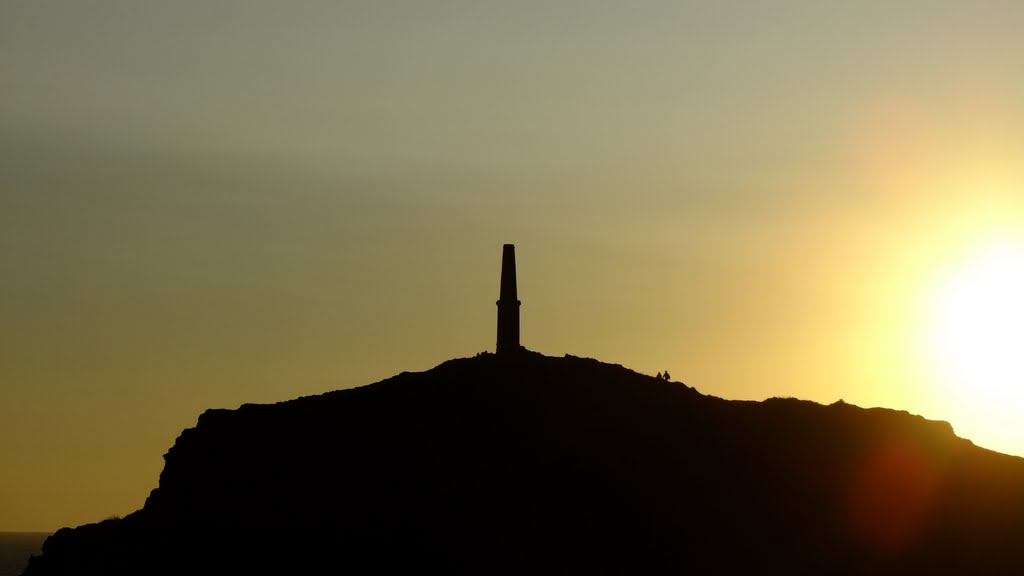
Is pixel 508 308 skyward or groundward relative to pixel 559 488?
skyward

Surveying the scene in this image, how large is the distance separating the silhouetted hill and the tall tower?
2.03ft

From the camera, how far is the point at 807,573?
52219mm

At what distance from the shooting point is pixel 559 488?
178ft

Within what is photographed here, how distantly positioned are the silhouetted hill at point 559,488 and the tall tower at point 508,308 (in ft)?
2.03

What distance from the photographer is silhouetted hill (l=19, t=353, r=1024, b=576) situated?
172ft

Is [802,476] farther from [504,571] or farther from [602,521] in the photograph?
[504,571]

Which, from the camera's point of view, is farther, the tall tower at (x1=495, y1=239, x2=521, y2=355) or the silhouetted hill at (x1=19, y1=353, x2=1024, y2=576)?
the tall tower at (x1=495, y1=239, x2=521, y2=355)

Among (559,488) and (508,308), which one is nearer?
(559,488)

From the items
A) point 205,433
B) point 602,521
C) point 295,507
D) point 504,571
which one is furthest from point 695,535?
point 205,433

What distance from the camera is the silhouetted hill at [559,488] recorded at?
5244 centimetres

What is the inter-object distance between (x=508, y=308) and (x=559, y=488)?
769cm

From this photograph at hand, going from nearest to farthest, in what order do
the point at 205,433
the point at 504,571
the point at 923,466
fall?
the point at 504,571 → the point at 923,466 → the point at 205,433

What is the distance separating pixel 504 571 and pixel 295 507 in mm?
8183

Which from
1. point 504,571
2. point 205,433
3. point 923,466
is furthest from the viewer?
point 205,433
